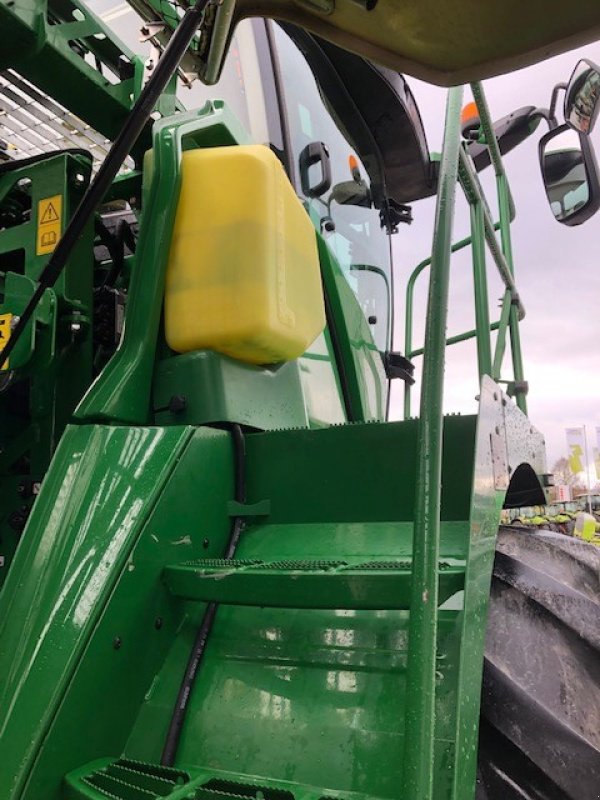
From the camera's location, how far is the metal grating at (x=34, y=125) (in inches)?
81.2

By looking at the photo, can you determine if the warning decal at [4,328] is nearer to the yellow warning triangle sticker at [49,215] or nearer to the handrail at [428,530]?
the yellow warning triangle sticker at [49,215]

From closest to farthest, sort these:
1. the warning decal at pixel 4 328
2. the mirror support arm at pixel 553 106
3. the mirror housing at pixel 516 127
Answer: the warning decal at pixel 4 328 < the mirror support arm at pixel 553 106 < the mirror housing at pixel 516 127

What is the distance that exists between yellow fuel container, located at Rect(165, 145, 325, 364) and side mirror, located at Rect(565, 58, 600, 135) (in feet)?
2.53

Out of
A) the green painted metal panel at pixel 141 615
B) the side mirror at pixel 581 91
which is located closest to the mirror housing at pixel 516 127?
the side mirror at pixel 581 91

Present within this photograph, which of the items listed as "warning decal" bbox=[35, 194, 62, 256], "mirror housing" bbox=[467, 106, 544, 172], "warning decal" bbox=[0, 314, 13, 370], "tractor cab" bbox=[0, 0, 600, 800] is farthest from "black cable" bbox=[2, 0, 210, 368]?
"mirror housing" bbox=[467, 106, 544, 172]

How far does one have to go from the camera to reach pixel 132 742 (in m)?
1.21

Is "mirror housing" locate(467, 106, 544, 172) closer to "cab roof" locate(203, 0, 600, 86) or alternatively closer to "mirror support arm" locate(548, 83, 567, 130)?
"mirror support arm" locate(548, 83, 567, 130)

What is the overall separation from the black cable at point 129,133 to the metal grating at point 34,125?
86 centimetres

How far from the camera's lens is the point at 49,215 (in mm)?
1900

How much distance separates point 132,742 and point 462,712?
0.63 meters

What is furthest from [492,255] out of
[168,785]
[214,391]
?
[168,785]

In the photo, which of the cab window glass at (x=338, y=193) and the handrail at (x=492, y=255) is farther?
the cab window glass at (x=338, y=193)

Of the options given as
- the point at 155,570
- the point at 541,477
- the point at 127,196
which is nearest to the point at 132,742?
the point at 155,570

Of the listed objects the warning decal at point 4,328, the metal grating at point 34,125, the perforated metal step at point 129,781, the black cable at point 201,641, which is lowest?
the perforated metal step at point 129,781
